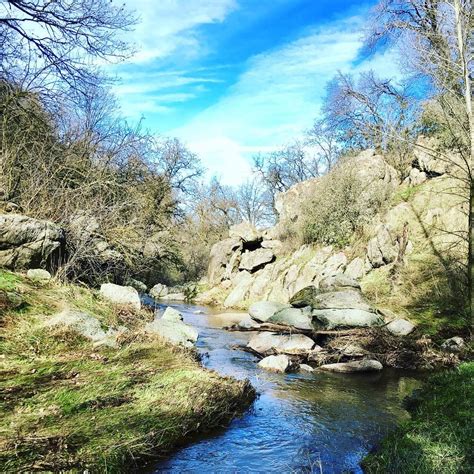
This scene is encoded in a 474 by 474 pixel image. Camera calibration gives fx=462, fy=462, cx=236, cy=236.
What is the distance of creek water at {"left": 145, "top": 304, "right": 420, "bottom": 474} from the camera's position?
5.29 metres

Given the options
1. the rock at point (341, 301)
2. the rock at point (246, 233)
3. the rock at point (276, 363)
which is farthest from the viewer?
the rock at point (246, 233)

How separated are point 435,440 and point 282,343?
680cm

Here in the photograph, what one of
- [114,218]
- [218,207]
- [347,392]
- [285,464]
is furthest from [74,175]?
[218,207]

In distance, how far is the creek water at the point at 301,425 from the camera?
5.29 m

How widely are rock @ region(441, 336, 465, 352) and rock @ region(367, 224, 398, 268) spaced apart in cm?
615

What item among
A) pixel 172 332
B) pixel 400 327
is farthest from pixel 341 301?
pixel 172 332

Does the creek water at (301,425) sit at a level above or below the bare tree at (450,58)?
below

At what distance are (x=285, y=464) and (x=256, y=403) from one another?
220 centimetres

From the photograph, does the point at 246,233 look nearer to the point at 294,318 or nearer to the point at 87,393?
the point at 294,318

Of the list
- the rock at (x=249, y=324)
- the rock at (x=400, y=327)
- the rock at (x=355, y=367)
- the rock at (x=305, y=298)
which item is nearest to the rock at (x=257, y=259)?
the rock at (x=305, y=298)

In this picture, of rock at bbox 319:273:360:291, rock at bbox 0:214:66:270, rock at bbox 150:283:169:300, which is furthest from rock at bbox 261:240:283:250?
rock at bbox 0:214:66:270

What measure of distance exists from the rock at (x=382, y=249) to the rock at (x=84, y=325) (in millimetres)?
12249

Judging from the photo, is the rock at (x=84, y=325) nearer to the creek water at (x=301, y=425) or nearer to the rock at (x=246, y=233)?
the creek water at (x=301, y=425)

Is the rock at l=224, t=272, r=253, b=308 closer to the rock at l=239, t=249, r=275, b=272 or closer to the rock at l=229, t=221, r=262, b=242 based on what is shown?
the rock at l=239, t=249, r=275, b=272
